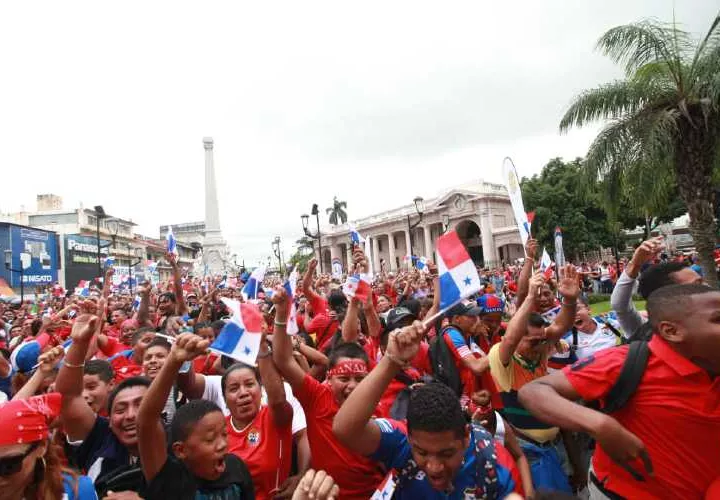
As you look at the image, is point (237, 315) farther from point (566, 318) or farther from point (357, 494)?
point (566, 318)

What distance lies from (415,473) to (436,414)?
1.22ft

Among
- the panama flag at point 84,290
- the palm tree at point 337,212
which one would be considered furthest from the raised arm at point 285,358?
the palm tree at point 337,212

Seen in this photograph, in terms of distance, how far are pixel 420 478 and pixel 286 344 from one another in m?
0.98

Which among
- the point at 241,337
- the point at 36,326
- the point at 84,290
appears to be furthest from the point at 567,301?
the point at 84,290

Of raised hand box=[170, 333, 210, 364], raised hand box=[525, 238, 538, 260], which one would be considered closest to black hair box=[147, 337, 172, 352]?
raised hand box=[170, 333, 210, 364]

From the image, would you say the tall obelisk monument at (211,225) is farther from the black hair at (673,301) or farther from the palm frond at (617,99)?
the black hair at (673,301)

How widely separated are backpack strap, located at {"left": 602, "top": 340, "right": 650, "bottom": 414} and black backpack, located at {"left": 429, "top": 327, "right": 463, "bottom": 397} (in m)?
1.72

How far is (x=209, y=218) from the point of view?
136 feet

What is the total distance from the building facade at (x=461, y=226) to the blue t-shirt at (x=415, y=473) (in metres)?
37.6

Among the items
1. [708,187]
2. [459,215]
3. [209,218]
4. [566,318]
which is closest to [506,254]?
[459,215]

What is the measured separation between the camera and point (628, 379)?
74.7 inches

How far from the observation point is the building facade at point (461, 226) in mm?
46406

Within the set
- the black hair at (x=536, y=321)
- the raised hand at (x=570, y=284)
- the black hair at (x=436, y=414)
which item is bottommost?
the black hair at (x=436, y=414)

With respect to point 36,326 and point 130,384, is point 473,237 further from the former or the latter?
point 130,384
